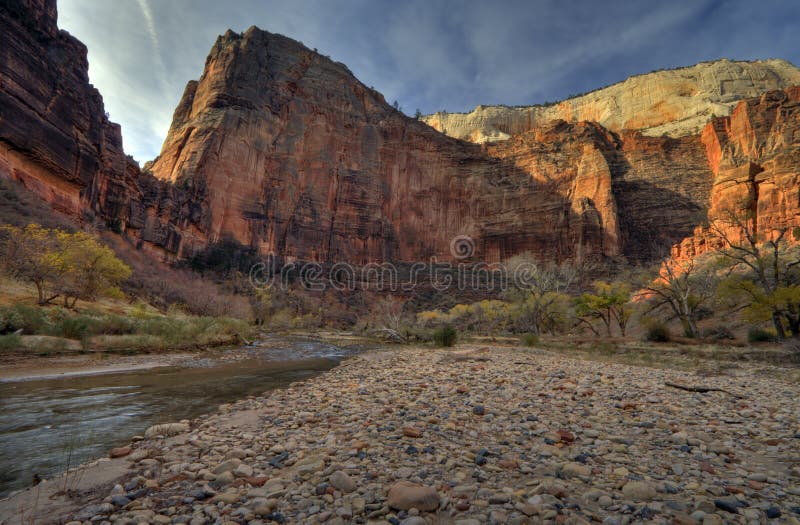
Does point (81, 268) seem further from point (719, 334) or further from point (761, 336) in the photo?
point (719, 334)

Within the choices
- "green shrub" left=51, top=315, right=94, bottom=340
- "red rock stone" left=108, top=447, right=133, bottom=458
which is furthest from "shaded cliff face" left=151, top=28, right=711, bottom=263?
"red rock stone" left=108, top=447, right=133, bottom=458

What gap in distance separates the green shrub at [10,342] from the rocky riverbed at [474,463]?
1194 cm

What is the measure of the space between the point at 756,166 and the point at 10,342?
88.8 m

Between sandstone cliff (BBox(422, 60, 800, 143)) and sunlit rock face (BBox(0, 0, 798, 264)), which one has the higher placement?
sandstone cliff (BBox(422, 60, 800, 143))

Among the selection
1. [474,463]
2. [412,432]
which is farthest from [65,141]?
[474,463]

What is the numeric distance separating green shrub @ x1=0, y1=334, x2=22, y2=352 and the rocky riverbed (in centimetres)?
1194

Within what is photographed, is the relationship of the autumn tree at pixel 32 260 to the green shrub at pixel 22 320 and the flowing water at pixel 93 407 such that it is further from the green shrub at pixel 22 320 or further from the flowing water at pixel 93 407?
the flowing water at pixel 93 407

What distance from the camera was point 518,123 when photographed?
12044cm

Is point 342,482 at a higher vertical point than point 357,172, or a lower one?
lower

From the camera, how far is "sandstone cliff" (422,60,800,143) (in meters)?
89.9

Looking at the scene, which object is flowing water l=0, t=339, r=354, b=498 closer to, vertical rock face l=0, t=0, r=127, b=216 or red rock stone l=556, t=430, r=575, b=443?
red rock stone l=556, t=430, r=575, b=443

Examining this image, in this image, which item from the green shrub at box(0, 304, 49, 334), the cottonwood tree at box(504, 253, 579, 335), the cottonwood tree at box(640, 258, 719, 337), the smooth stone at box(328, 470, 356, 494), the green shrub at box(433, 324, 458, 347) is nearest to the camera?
the smooth stone at box(328, 470, 356, 494)

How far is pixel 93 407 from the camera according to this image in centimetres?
714

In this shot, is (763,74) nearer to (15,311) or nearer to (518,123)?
(518,123)
